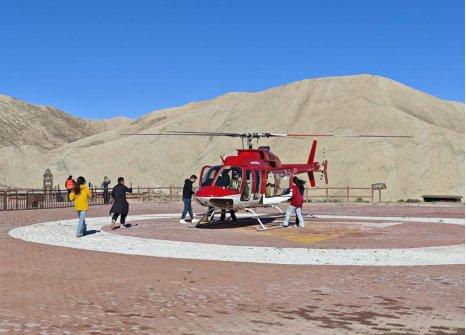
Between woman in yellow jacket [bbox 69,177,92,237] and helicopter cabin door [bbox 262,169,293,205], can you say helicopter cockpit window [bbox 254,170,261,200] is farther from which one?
woman in yellow jacket [bbox 69,177,92,237]

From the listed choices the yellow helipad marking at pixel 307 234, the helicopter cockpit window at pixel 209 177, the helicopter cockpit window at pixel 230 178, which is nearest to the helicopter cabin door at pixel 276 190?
the yellow helipad marking at pixel 307 234

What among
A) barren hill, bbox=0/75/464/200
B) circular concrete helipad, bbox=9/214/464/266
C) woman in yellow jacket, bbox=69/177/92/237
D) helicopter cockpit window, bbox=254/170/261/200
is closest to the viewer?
circular concrete helipad, bbox=9/214/464/266

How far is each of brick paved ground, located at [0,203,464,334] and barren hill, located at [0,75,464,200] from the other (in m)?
51.8

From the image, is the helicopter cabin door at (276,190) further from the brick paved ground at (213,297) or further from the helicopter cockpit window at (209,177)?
the brick paved ground at (213,297)

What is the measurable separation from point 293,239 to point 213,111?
83753 millimetres

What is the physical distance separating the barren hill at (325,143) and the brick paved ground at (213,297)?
170ft

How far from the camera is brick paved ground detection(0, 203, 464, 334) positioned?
773 cm

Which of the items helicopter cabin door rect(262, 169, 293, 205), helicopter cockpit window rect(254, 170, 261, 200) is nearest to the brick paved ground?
helicopter cockpit window rect(254, 170, 261, 200)

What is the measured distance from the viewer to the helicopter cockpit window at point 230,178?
21.3 meters

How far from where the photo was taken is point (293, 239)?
18.9 m

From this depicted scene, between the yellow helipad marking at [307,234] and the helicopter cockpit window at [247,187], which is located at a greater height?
the helicopter cockpit window at [247,187]

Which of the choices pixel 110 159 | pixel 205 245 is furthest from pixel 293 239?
pixel 110 159

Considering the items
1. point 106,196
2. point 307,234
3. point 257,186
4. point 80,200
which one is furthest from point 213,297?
point 106,196

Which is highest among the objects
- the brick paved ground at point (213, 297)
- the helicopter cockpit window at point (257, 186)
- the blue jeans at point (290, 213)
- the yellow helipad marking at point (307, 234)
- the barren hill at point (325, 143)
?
the barren hill at point (325, 143)
